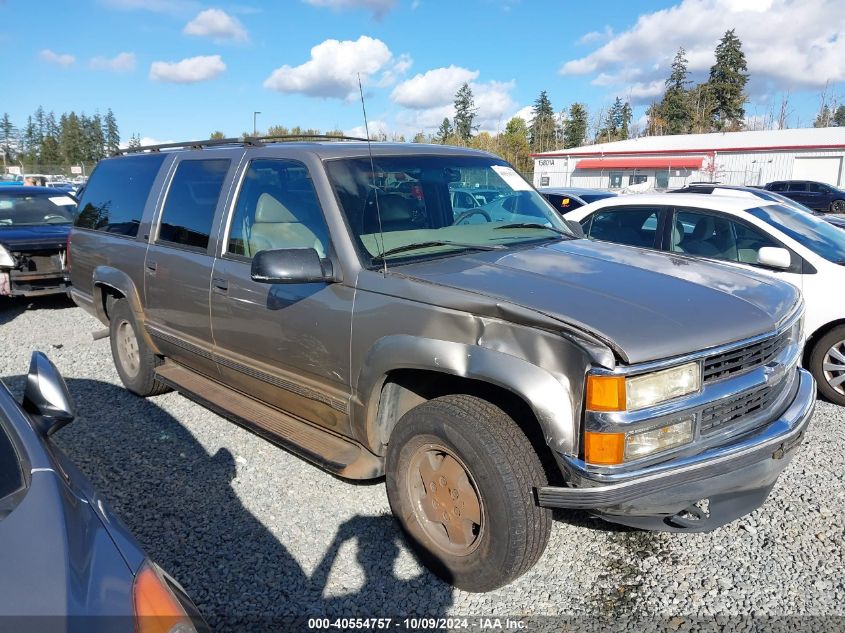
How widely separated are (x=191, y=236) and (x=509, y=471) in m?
2.91

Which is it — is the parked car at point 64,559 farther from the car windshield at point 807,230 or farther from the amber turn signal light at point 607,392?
the car windshield at point 807,230

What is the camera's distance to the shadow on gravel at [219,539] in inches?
113

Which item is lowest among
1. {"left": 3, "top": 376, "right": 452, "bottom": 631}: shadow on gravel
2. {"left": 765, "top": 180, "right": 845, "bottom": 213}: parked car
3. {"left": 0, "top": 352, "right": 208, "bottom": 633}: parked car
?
{"left": 765, "top": 180, "right": 845, "bottom": 213}: parked car

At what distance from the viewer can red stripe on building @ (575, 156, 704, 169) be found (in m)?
40.4

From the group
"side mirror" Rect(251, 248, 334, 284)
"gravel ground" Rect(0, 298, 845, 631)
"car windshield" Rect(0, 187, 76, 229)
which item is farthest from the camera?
"car windshield" Rect(0, 187, 76, 229)

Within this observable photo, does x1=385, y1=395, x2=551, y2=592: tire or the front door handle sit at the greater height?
the front door handle

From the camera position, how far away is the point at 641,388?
238 cm

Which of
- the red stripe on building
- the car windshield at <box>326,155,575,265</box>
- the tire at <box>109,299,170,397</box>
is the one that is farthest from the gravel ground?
the red stripe on building

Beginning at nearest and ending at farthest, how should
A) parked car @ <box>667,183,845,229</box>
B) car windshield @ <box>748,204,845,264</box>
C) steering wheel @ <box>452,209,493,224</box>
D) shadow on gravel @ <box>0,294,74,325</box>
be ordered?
steering wheel @ <box>452,209,493,224</box>
car windshield @ <box>748,204,845,264</box>
parked car @ <box>667,183,845,229</box>
shadow on gravel @ <box>0,294,74,325</box>

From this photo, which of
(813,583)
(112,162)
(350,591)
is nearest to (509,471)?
(350,591)

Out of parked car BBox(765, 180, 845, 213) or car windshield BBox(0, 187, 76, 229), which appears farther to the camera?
parked car BBox(765, 180, 845, 213)

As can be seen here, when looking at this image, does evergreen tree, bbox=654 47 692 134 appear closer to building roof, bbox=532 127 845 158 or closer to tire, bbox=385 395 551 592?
building roof, bbox=532 127 845 158

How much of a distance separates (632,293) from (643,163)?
43.3 m

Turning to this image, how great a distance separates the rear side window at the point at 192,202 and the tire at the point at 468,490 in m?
2.15
